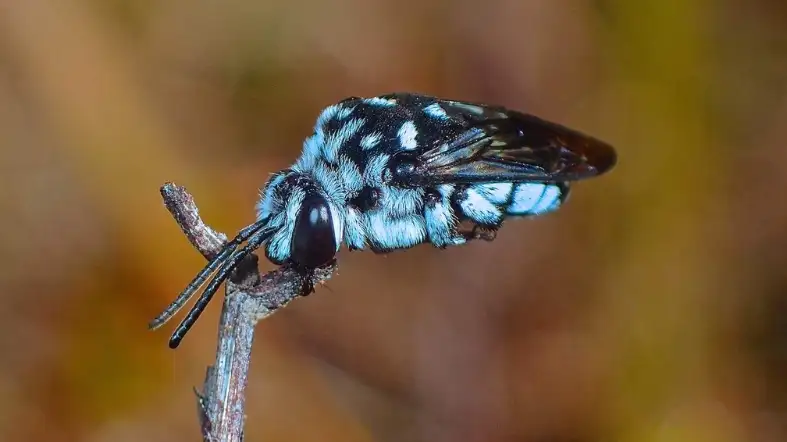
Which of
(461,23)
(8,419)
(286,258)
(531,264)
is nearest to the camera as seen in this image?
(286,258)

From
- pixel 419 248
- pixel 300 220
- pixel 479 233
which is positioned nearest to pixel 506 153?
pixel 479 233

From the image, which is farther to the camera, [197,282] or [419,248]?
[419,248]

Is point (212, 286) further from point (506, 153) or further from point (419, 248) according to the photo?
point (419, 248)

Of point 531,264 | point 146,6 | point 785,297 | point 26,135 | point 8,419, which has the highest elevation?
point 146,6

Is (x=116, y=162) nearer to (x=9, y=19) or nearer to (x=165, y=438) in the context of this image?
(x=9, y=19)

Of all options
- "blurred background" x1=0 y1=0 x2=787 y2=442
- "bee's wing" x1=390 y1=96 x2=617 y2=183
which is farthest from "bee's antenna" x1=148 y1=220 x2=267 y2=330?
"blurred background" x1=0 y1=0 x2=787 y2=442

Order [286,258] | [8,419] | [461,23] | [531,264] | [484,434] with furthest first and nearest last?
[461,23]
[531,264]
[484,434]
[8,419]
[286,258]

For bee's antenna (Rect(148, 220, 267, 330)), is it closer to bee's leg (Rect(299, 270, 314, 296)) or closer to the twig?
the twig

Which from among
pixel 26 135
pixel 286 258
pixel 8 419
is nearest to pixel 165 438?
pixel 8 419
